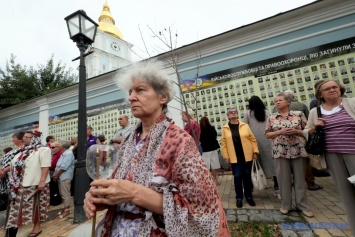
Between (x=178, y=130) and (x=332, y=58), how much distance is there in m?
5.59

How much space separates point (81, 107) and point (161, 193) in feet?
12.7

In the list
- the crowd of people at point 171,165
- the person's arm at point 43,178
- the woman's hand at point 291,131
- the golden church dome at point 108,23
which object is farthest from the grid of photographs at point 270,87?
the golden church dome at point 108,23

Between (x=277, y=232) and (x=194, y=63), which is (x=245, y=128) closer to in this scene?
(x=277, y=232)

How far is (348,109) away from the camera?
2318 millimetres

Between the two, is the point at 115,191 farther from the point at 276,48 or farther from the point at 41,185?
the point at 276,48

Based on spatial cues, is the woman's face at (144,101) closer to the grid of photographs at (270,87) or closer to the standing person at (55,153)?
the grid of photographs at (270,87)

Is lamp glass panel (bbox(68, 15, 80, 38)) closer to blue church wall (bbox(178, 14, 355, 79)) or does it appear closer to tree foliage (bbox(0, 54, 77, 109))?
blue church wall (bbox(178, 14, 355, 79))

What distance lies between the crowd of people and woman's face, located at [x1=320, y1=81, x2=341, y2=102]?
0.01 metres

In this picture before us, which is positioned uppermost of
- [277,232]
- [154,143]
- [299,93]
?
[299,93]

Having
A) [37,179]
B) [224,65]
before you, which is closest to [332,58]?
[224,65]

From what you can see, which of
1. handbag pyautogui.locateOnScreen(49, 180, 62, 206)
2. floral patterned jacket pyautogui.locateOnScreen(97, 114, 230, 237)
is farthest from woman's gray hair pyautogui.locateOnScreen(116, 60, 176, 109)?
handbag pyautogui.locateOnScreen(49, 180, 62, 206)

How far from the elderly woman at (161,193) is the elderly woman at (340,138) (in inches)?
82.8

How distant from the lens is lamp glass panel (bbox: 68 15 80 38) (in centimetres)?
427

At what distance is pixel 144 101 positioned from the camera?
4.25 feet
